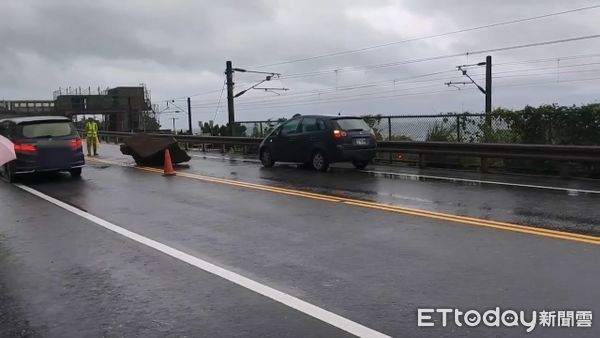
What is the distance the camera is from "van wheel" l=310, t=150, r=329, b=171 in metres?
15.6

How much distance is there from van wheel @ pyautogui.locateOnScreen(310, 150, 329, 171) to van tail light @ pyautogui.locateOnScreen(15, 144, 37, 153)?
22.6 ft

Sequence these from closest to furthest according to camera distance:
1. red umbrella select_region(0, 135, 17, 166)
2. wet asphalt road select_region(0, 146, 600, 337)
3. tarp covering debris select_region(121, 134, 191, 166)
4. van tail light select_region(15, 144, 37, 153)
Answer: wet asphalt road select_region(0, 146, 600, 337), red umbrella select_region(0, 135, 17, 166), van tail light select_region(15, 144, 37, 153), tarp covering debris select_region(121, 134, 191, 166)

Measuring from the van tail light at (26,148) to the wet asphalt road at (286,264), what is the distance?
385cm

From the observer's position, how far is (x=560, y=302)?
4.73 meters

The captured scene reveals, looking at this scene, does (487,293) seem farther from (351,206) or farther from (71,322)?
(351,206)

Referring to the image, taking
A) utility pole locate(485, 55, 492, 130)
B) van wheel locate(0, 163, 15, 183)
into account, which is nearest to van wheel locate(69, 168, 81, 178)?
van wheel locate(0, 163, 15, 183)

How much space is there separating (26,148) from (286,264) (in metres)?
10.6

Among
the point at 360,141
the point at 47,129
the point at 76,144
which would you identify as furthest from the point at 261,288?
the point at 47,129

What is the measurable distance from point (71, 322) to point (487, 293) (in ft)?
11.0

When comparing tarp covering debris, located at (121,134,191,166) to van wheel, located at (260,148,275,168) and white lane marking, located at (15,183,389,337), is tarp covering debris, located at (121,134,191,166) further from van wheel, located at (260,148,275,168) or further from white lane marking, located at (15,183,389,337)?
white lane marking, located at (15,183,389,337)

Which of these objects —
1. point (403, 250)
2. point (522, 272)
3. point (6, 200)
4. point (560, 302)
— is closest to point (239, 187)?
point (6, 200)

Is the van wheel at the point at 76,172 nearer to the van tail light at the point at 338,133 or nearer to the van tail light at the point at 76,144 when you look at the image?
the van tail light at the point at 76,144

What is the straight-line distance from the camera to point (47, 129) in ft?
48.7

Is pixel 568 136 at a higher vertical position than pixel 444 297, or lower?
higher
